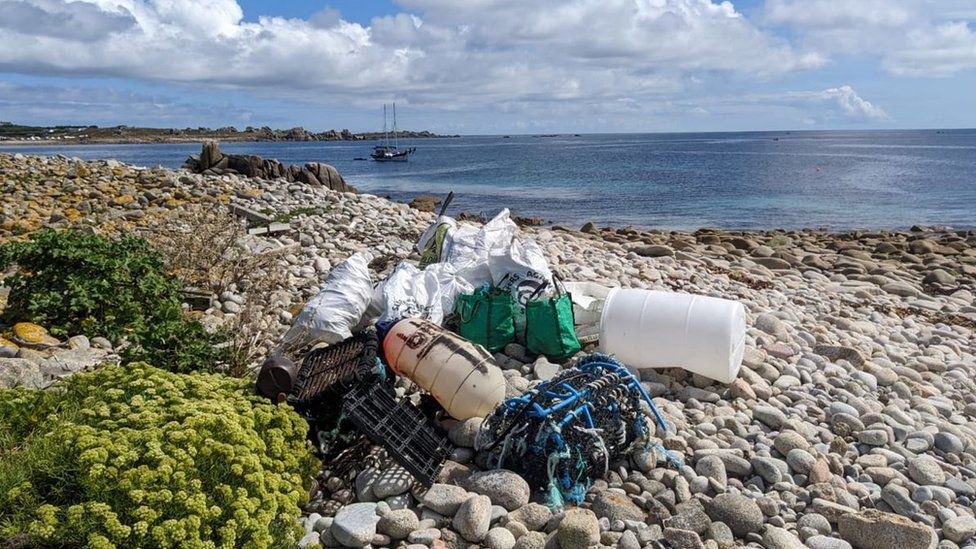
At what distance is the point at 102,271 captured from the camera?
625 cm

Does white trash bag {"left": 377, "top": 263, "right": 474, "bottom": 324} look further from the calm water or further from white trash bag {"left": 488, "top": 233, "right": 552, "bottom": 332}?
the calm water

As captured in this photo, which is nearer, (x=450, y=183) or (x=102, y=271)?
(x=102, y=271)

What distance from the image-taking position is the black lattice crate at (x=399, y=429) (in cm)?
404

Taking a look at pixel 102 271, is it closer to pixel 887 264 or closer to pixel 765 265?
pixel 765 265

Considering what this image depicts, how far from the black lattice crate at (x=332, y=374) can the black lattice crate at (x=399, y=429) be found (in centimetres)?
14

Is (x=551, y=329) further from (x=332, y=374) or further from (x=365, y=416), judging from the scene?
(x=365, y=416)

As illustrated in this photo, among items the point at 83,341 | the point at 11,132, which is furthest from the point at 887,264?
the point at 11,132

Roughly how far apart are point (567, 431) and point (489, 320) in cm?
216

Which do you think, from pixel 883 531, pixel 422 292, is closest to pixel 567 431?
pixel 883 531

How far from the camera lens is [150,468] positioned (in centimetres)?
306

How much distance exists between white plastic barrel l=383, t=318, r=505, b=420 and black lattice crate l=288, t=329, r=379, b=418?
0.82 feet

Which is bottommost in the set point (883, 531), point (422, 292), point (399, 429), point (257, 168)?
point (883, 531)

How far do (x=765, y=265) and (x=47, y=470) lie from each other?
1261 cm

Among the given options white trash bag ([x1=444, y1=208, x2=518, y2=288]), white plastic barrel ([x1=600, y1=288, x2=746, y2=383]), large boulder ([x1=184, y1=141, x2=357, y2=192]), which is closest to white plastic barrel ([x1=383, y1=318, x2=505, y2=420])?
white plastic barrel ([x1=600, y1=288, x2=746, y2=383])
